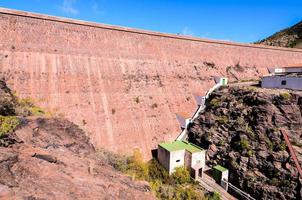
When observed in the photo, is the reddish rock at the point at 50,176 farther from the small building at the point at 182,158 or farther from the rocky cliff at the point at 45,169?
the small building at the point at 182,158

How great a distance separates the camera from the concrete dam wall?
16766mm

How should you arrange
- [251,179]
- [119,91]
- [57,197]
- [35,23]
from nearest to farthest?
[57,197], [251,179], [35,23], [119,91]

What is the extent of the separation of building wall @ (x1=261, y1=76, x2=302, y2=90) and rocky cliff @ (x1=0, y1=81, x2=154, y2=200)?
56.7ft

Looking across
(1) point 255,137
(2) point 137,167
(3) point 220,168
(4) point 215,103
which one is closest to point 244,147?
(1) point 255,137

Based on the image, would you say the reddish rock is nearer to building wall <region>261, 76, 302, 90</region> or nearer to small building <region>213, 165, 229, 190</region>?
small building <region>213, 165, 229, 190</region>

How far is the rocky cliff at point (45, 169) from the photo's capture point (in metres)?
6.79

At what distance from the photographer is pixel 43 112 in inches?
619

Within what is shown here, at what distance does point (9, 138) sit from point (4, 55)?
8.45 meters

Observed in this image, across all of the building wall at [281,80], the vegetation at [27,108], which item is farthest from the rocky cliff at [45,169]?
the building wall at [281,80]

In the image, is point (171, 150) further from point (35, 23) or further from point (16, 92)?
point (35, 23)

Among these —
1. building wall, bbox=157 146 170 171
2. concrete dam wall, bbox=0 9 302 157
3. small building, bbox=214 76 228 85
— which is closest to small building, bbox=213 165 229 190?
building wall, bbox=157 146 170 171

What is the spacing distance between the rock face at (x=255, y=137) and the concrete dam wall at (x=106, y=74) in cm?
345

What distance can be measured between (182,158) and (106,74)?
9.04 meters

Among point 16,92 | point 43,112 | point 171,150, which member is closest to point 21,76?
point 16,92
